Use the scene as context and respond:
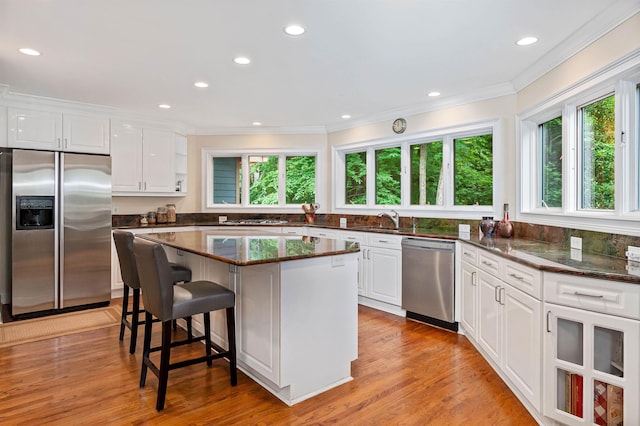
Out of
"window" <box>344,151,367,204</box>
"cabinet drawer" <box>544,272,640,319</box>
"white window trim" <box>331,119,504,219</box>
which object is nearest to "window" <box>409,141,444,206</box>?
"white window trim" <box>331,119,504,219</box>

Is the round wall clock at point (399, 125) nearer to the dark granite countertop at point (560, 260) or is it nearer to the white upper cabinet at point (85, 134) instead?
the dark granite countertop at point (560, 260)

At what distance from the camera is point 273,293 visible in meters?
2.33

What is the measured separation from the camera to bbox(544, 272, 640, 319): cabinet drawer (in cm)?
173

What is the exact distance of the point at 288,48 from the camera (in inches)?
114

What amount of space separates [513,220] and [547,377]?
1904mm

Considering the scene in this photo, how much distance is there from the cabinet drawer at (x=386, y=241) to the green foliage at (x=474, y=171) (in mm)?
910

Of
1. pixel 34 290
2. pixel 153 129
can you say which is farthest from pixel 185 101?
pixel 34 290

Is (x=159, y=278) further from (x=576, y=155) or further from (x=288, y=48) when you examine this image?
(x=576, y=155)

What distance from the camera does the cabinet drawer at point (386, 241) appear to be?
4.07m

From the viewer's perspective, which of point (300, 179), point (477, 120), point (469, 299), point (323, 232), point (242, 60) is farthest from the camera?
point (300, 179)

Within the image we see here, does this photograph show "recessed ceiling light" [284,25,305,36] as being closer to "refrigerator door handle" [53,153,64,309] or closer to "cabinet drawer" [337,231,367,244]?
"cabinet drawer" [337,231,367,244]

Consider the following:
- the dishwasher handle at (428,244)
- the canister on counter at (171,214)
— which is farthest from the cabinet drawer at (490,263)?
the canister on counter at (171,214)

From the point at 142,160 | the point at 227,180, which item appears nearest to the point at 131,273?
the point at 142,160

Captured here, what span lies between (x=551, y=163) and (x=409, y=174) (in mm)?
1759
